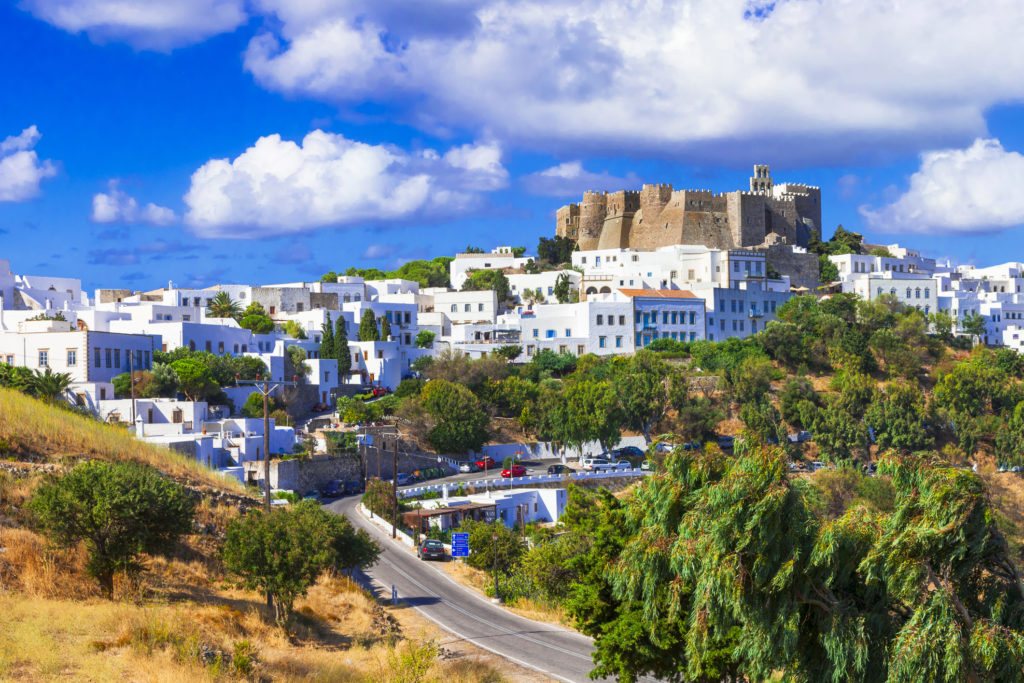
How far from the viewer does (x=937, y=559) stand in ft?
41.4

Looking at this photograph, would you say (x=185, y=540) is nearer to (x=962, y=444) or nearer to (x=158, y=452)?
(x=158, y=452)

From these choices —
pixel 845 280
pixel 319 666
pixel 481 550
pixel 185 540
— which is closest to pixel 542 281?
pixel 845 280

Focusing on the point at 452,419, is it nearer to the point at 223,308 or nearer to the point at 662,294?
the point at 223,308

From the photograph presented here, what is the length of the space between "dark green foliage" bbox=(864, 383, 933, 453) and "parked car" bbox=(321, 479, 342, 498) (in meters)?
32.2

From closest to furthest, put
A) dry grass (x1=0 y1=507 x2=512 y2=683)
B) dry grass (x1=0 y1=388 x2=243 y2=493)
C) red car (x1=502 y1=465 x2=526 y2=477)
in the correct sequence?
dry grass (x1=0 y1=507 x2=512 y2=683), dry grass (x1=0 y1=388 x2=243 y2=493), red car (x1=502 y1=465 x2=526 y2=477)

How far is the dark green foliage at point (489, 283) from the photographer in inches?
3260

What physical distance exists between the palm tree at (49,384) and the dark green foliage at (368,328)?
24192 mm

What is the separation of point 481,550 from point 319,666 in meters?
15.8

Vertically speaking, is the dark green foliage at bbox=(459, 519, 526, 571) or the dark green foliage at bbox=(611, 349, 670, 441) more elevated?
the dark green foliage at bbox=(611, 349, 670, 441)

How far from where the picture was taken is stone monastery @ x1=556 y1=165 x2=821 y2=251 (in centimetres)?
9162

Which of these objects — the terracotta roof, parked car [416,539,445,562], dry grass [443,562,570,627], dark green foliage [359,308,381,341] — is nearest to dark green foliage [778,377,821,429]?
the terracotta roof

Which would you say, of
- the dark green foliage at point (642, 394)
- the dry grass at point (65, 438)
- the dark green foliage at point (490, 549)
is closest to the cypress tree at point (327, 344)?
the dark green foliage at point (642, 394)

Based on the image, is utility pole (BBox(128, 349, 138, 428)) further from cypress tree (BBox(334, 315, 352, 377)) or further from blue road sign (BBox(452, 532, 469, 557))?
blue road sign (BBox(452, 532, 469, 557))

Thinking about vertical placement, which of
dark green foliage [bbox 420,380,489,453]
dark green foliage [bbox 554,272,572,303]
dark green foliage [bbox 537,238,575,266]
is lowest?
dark green foliage [bbox 420,380,489,453]
